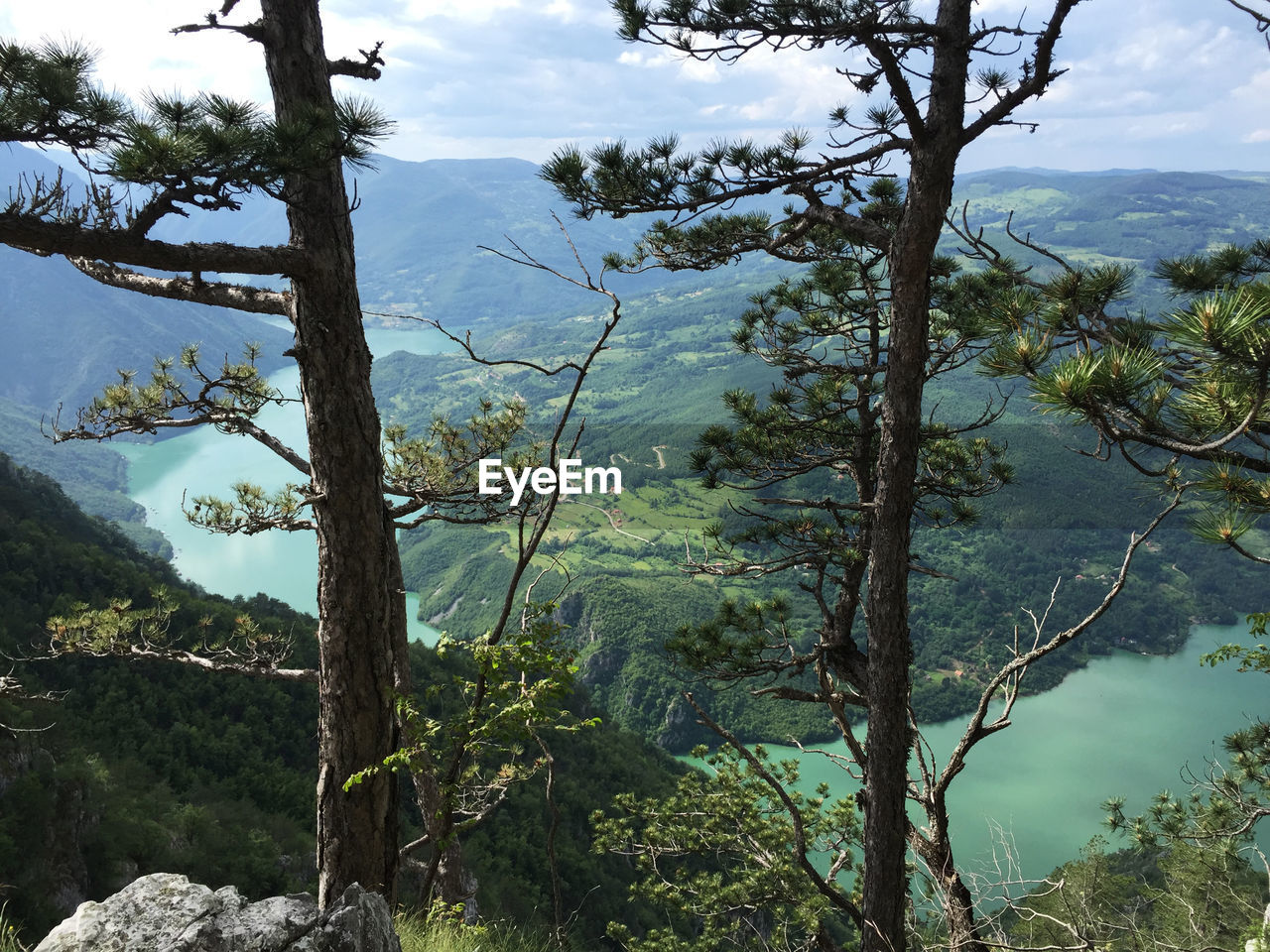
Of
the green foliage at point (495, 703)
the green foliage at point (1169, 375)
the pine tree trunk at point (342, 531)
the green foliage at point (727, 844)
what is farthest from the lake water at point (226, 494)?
the green foliage at point (1169, 375)

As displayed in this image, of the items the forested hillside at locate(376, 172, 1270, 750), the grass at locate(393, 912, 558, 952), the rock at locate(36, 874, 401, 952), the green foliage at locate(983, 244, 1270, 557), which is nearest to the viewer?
the green foliage at locate(983, 244, 1270, 557)

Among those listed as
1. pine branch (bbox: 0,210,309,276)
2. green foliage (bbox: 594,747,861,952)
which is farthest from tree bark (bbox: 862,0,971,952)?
pine branch (bbox: 0,210,309,276)

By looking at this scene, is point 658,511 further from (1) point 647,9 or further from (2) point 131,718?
(1) point 647,9

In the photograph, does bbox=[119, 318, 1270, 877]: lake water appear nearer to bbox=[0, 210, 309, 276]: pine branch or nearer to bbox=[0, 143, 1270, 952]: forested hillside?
bbox=[0, 143, 1270, 952]: forested hillside

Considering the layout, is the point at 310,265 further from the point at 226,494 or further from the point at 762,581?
the point at 226,494

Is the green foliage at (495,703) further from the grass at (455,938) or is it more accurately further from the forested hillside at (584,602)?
the grass at (455,938)

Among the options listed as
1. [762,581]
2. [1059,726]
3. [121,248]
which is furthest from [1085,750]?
[121,248]
